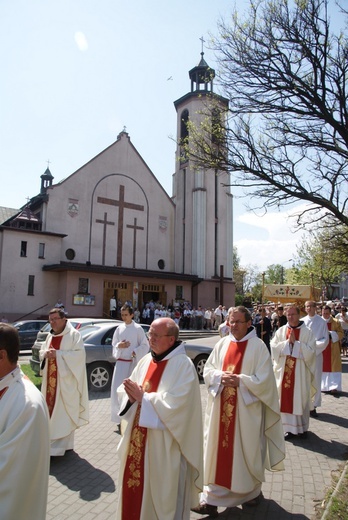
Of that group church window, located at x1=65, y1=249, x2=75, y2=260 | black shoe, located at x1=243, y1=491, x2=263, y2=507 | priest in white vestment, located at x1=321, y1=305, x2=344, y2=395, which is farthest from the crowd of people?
church window, located at x1=65, y1=249, x2=75, y2=260

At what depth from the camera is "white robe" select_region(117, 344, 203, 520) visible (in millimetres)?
3416

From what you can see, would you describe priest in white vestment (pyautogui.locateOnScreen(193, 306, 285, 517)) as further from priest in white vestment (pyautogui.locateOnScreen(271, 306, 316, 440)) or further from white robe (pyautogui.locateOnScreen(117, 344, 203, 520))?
priest in white vestment (pyautogui.locateOnScreen(271, 306, 316, 440))

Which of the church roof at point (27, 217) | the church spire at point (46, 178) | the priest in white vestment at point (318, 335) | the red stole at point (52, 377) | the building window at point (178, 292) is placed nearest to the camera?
the red stole at point (52, 377)

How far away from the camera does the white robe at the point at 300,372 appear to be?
22.7ft

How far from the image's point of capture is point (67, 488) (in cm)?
495

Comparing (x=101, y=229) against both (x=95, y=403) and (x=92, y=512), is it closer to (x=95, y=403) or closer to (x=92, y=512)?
(x=95, y=403)

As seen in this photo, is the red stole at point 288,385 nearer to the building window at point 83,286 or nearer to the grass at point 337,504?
the grass at point 337,504

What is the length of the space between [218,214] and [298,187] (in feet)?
86.2

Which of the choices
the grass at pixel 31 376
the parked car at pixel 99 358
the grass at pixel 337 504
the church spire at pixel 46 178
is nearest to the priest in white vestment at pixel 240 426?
the grass at pixel 337 504

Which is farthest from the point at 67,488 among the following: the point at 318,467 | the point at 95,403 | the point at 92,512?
the point at 95,403

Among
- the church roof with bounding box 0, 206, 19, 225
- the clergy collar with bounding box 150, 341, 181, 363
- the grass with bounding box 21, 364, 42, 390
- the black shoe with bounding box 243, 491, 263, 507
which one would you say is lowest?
the black shoe with bounding box 243, 491, 263, 507

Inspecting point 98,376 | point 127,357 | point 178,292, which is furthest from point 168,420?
point 178,292

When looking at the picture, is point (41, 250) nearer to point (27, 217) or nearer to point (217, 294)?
point (27, 217)

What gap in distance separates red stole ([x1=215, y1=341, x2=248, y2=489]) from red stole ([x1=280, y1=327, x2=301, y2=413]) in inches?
110
